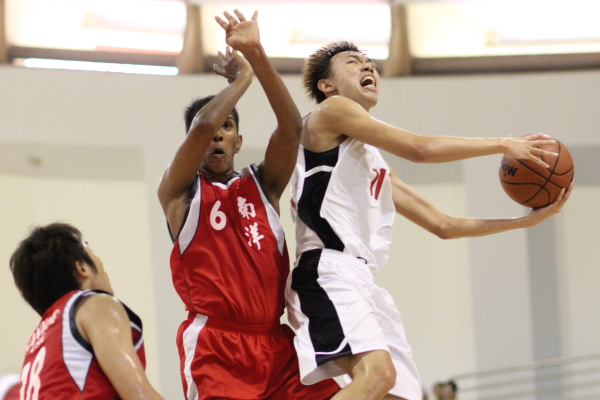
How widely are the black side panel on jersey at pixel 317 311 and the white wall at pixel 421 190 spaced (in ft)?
17.6

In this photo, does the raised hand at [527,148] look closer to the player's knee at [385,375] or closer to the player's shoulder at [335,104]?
the player's shoulder at [335,104]

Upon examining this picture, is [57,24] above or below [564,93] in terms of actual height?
above

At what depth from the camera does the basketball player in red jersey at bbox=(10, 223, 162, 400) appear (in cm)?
282

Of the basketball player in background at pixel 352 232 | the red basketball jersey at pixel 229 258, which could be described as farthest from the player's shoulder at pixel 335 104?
the red basketball jersey at pixel 229 258

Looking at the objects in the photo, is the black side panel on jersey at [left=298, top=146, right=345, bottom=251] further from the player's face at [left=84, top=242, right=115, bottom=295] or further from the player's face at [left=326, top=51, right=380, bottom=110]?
the player's face at [left=84, top=242, right=115, bottom=295]

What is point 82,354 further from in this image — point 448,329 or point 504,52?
point 504,52

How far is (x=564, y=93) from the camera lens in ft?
31.8

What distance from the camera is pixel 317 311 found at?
11.8 ft

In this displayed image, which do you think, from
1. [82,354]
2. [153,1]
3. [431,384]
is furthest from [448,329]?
[82,354]

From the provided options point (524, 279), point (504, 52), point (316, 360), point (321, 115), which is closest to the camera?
point (316, 360)

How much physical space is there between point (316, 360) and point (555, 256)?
22.4 feet

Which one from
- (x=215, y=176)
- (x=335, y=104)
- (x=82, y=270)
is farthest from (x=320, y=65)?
(x=82, y=270)

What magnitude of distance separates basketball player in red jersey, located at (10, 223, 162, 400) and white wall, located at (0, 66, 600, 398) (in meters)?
5.98

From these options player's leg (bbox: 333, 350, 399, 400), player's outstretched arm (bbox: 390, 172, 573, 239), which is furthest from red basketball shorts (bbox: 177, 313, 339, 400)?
player's outstretched arm (bbox: 390, 172, 573, 239)
